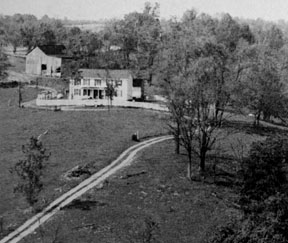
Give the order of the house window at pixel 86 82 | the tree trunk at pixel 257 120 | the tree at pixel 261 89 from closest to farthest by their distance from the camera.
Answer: the tree at pixel 261 89, the tree trunk at pixel 257 120, the house window at pixel 86 82

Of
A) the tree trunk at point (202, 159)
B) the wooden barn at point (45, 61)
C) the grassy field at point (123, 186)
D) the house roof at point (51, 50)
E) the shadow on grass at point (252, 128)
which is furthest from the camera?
the house roof at point (51, 50)

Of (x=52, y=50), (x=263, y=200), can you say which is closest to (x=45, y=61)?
(x=52, y=50)

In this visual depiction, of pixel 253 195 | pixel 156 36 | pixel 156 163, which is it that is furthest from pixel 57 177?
pixel 156 36

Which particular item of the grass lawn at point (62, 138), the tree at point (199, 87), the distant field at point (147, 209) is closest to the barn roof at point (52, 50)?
the grass lawn at point (62, 138)

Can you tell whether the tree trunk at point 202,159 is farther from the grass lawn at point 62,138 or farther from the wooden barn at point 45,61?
the wooden barn at point 45,61

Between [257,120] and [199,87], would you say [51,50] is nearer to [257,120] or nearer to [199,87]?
[257,120]

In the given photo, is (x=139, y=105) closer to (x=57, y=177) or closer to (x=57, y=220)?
(x=57, y=177)

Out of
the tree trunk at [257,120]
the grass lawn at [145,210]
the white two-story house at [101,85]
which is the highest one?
the white two-story house at [101,85]
